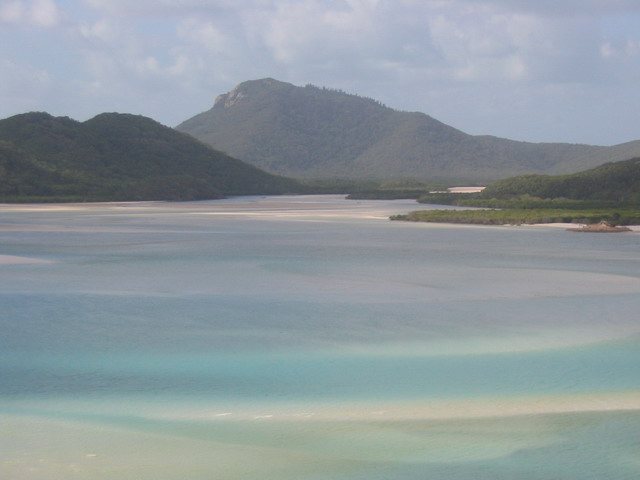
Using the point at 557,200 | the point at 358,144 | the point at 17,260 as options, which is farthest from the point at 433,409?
the point at 358,144

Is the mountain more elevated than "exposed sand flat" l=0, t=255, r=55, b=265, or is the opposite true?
the mountain

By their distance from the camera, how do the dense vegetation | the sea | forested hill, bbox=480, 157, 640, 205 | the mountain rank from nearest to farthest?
the sea < the dense vegetation < forested hill, bbox=480, 157, 640, 205 < the mountain

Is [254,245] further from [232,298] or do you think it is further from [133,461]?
[133,461]

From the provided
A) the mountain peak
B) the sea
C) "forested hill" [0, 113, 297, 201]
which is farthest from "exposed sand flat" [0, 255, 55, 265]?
the mountain peak

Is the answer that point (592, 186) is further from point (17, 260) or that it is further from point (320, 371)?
point (320, 371)

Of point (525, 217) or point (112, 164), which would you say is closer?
point (525, 217)

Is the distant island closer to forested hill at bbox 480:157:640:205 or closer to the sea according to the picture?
forested hill at bbox 480:157:640:205
